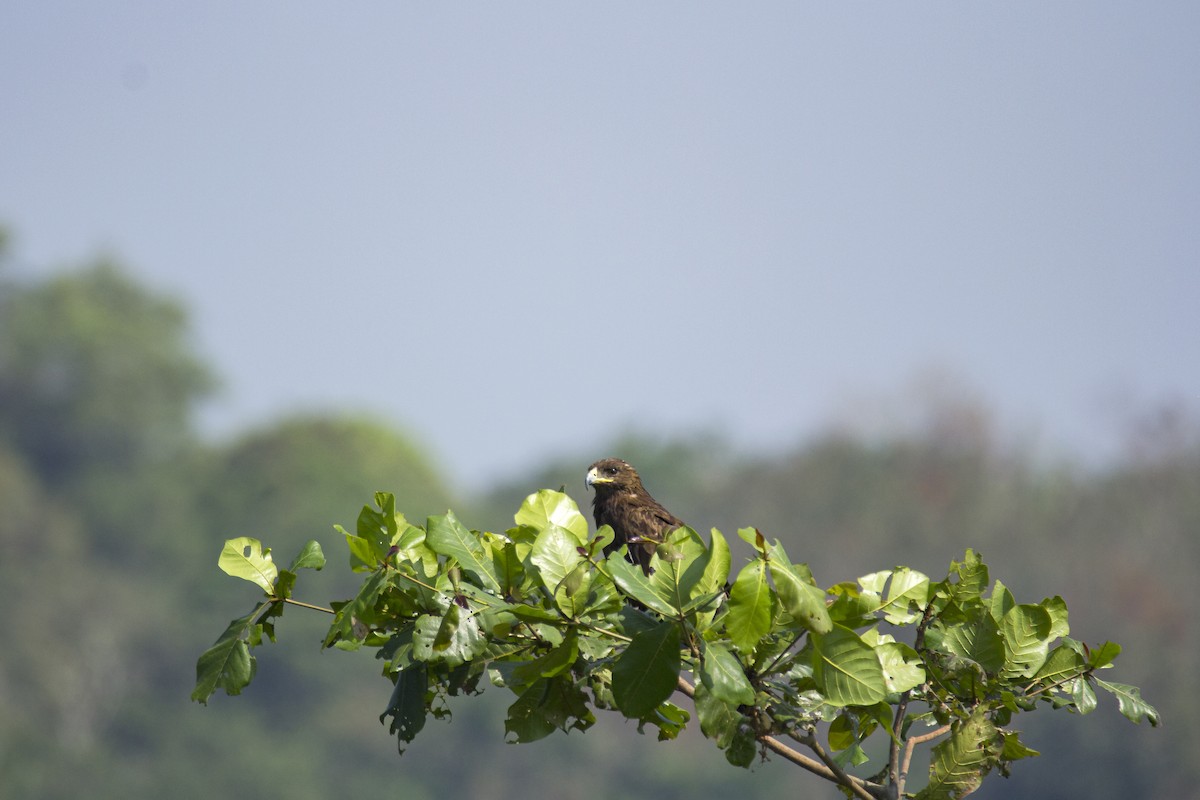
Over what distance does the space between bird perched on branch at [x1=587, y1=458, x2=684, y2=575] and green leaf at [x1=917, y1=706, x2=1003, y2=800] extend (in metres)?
3.19

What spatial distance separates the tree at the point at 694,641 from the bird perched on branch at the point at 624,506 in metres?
3.21

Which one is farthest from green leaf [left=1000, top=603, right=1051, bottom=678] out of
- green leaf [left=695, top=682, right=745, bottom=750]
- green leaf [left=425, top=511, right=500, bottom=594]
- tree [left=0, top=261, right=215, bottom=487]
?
tree [left=0, top=261, right=215, bottom=487]

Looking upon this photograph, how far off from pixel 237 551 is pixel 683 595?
1.24m

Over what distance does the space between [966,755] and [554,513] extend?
1.19m

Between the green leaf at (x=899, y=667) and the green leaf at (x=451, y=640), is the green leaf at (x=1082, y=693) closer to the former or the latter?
the green leaf at (x=899, y=667)

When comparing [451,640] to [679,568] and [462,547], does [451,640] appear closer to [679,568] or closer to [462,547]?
[462,547]

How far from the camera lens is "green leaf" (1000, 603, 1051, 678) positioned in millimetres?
3713

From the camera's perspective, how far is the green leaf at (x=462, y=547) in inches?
134

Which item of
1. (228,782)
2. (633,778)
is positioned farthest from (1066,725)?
(228,782)

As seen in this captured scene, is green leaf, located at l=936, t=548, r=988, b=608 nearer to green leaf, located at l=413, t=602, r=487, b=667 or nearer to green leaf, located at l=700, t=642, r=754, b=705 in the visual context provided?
green leaf, located at l=700, t=642, r=754, b=705

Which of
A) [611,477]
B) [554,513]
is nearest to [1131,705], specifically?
[554,513]

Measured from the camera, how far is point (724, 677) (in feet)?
10.3

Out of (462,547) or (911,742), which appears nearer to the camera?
(462,547)

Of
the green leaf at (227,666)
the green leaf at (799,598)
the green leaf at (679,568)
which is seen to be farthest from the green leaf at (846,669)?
the green leaf at (227,666)
